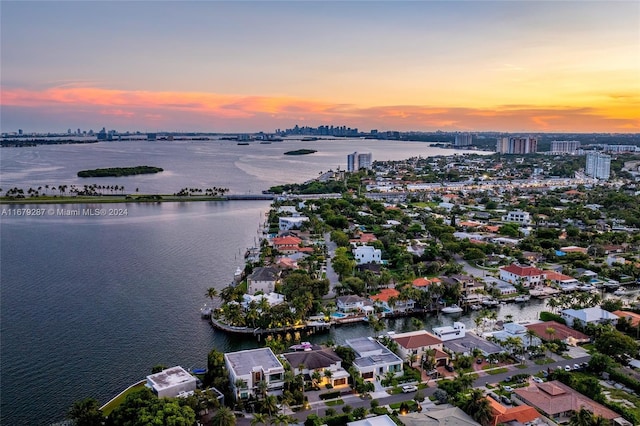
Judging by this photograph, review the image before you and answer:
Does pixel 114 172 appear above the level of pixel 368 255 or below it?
above

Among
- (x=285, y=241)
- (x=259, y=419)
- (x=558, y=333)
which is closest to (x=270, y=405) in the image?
(x=259, y=419)

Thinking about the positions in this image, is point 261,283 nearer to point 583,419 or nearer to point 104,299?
point 104,299

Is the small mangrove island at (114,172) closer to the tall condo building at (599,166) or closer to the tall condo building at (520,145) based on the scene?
the tall condo building at (599,166)

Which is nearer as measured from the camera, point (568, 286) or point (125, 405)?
point (125, 405)

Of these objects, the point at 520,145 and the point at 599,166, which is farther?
the point at 520,145

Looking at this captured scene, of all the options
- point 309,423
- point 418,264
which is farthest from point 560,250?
point 309,423

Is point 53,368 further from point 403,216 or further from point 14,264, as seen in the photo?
point 403,216

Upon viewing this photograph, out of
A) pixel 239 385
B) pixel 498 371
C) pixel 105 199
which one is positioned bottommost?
pixel 498 371
